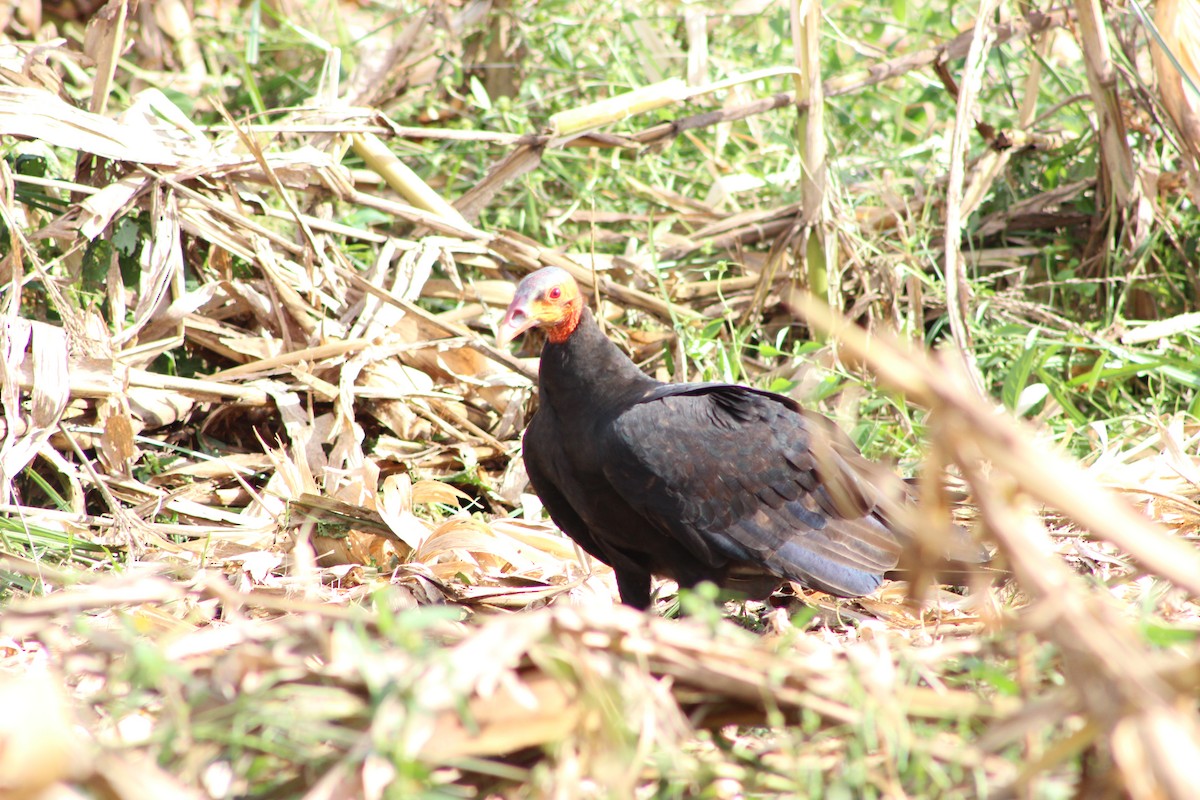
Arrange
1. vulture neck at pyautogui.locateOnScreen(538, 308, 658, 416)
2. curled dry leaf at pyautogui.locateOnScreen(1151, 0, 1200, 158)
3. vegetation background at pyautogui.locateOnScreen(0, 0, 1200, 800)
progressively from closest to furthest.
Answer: vegetation background at pyautogui.locateOnScreen(0, 0, 1200, 800), vulture neck at pyautogui.locateOnScreen(538, 308, 658, 416), curled dry leaf at pyautogui.locateOnScreen(1151, 0, 1200, 158)

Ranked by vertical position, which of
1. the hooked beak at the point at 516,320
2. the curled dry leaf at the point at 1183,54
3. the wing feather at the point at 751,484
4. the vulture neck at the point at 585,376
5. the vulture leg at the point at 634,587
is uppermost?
the curled dry leaf at the point at 1183,54

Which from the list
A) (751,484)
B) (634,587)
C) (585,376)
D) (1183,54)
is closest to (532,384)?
(585,376)

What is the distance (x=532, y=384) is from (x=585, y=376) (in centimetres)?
105

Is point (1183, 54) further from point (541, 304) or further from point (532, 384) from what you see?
point (532, 384)

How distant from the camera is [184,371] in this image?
4023 mm

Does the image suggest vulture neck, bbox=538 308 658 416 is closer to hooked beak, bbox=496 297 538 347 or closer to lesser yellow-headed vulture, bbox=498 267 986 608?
lesser yellow-headed vulture, bbox=498 267 986 608

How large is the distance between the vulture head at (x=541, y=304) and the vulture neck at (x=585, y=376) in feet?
0.24

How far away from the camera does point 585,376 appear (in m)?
3.04

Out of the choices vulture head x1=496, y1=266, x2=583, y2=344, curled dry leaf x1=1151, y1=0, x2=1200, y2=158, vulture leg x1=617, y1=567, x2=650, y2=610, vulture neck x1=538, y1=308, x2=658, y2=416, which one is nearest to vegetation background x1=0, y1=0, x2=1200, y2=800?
curled dry leaf x1=1151, y1=0, x2=1200, y2=158

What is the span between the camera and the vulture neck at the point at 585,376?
3010mm

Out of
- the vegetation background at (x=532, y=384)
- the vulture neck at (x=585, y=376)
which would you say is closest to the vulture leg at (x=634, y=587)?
the vegetation background at (x=532, y=384)

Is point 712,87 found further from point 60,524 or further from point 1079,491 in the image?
point 1079,491

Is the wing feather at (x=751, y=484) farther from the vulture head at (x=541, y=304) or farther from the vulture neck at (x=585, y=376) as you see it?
the vulture head at (x=541, y=304)

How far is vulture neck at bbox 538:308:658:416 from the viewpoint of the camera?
301cm
